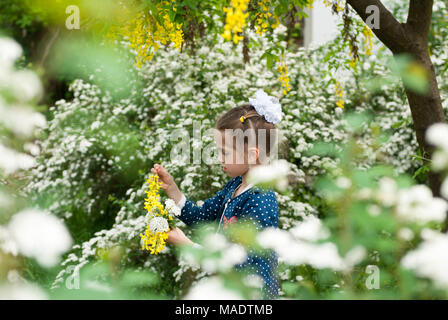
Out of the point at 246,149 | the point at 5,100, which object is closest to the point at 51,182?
the point at 246,149

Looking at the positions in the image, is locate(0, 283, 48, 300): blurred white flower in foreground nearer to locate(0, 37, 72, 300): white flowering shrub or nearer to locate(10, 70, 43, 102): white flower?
locate(0, 37, 72, 300): white flowering shrub

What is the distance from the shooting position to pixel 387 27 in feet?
7.75

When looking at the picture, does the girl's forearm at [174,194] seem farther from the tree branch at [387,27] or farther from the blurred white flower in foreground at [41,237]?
the blurred white flower in foreground at [41,237]

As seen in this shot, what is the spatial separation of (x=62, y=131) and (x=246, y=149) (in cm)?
342

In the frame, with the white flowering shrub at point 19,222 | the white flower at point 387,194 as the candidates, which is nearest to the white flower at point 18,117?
the white flowering shrub at point 19,222

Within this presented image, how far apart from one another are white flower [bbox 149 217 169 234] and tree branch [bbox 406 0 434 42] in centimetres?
168

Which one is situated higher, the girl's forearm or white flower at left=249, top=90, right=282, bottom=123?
white flower at left=249, top=90, right=282, bottom=123

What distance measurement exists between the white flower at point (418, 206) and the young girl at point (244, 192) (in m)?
0.96

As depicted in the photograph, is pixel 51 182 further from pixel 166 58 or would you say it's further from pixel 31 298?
pixel 31 298

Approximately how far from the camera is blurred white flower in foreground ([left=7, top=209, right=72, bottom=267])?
0.57 metres

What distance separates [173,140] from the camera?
3.65 metres

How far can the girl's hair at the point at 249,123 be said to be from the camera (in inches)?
78.3

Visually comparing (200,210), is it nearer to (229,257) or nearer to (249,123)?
(249,123)

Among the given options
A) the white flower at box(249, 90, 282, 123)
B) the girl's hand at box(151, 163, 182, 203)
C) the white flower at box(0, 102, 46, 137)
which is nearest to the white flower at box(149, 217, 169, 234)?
the girl's hand at box(151, 163, 182, 203)
